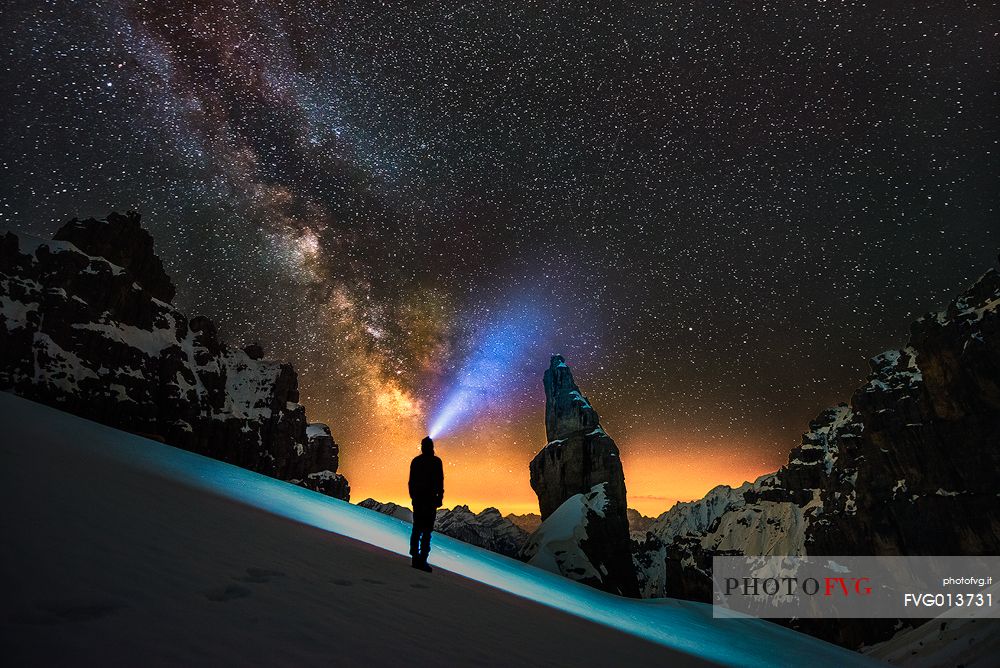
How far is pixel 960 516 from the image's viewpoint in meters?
116

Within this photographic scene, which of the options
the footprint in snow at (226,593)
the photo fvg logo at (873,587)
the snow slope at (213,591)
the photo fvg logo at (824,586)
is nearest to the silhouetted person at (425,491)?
the snow slope at (213,591)

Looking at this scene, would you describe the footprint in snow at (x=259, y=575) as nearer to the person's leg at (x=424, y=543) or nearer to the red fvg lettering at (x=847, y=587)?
the person's leg at (x=424, y=543)

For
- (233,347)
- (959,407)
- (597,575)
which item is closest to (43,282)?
(233,347)

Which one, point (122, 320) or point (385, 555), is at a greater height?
point (122, 320)

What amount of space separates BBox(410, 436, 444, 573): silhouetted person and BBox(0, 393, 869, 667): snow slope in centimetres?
67

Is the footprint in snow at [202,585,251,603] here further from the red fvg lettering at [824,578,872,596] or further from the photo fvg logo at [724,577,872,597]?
the red fvg lettering at [824,578,872,596]

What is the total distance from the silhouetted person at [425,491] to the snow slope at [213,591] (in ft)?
2.21

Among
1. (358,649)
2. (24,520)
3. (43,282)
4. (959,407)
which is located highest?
(959,407)

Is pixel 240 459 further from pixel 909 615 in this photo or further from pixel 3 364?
pixel 909 615

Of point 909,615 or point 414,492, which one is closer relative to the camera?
point 414,492

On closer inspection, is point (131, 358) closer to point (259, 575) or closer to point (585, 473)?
point (585, 473)

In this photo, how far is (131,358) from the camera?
13112 cm

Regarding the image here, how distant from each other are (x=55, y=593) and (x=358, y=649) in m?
2.05

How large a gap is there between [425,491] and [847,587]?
218333 mm
